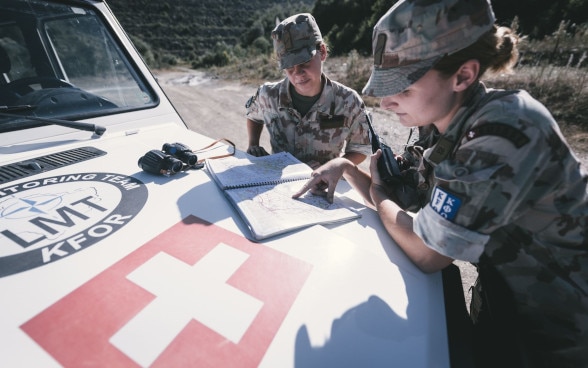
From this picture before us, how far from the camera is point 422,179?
1.11 metres

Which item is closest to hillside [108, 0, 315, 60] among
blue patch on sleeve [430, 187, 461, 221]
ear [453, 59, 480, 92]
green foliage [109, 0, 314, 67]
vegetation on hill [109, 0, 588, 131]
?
green foliage [109, 0, 314, 67]

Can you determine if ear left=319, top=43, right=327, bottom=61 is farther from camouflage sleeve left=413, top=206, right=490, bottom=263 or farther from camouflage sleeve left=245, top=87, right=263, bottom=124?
camouflage sleeve left=413, top=206, right=490, bottom=263

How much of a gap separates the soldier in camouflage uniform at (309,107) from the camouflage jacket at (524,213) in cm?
92

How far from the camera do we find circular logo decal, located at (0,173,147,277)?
712 mm

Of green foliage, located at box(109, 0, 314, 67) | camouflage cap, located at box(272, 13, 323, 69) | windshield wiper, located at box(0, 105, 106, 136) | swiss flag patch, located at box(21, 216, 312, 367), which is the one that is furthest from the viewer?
green foliage, located at box(109, 0, 314, 67)

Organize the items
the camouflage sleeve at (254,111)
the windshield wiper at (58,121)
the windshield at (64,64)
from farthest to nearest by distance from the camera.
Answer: the camouflage sleeve at (254,111) → the windshield at (64,64) → the windshield wiper at (58,121)

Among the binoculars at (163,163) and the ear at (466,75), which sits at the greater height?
the ear at (466,75)

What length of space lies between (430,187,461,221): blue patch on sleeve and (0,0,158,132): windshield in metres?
1.57

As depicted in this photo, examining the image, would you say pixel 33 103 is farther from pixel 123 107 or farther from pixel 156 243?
pixel 156 243

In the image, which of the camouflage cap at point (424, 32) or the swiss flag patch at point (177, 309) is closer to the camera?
the swiss flag patch at point (177, 309)

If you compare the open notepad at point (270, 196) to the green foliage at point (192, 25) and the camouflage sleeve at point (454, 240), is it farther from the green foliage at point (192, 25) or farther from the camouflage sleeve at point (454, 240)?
the green foliage at point (192, 25)

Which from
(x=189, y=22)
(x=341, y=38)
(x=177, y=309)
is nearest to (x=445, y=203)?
(x=177, y=309)

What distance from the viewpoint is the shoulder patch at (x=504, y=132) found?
62 cm

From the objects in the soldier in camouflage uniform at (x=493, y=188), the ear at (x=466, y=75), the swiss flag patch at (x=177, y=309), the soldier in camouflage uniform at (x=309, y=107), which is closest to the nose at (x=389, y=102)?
the soldier in camouflage uniform at (x=493, y=188)
